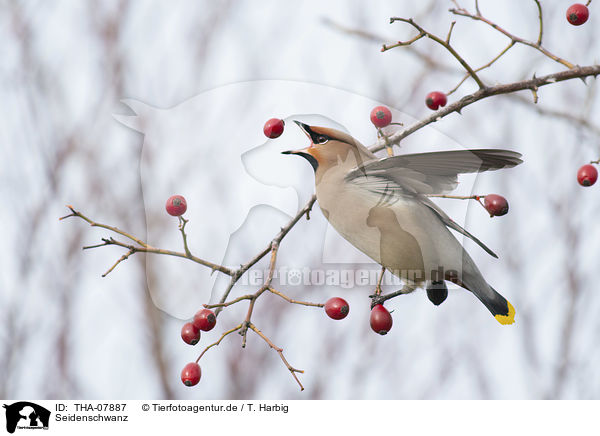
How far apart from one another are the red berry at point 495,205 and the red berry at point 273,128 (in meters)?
0.75

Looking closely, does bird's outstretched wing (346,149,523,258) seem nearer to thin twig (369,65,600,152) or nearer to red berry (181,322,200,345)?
thin twig (369,65,600,152)

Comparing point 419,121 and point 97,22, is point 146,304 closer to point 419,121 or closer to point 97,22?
point 97,22

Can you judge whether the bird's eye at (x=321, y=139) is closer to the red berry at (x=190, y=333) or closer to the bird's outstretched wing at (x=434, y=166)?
the bird's outstretched wing at (x=434, y=166)

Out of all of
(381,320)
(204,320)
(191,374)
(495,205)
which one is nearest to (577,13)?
(495,205)

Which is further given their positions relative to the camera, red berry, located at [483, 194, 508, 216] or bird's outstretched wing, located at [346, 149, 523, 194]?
red berry, located at [483, 194, 508, 216]

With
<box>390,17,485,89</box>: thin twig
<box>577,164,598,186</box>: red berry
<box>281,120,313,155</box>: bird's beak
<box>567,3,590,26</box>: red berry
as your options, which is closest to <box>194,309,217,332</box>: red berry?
<box>281,120,313,155</box>: bird's beak

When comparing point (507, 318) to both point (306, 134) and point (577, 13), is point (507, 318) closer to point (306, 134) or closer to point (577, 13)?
point (306, 134)

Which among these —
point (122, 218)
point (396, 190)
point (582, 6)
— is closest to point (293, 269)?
point (396, 190)

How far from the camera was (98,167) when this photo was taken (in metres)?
6.36

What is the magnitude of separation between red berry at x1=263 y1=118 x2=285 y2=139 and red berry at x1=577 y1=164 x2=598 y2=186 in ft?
4.10

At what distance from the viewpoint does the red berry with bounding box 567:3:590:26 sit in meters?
2.64

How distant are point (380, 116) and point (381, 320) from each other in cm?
78

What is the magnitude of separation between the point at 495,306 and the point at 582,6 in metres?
1.27

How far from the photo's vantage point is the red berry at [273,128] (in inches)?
90.5
